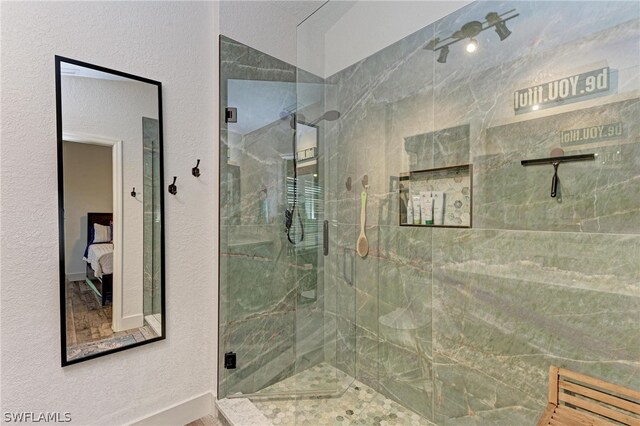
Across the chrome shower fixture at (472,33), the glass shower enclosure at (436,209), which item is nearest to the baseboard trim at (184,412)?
the glass shower enclosure at (436,209)

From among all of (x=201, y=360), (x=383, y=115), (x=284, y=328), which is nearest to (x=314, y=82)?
(x=383, y=115)

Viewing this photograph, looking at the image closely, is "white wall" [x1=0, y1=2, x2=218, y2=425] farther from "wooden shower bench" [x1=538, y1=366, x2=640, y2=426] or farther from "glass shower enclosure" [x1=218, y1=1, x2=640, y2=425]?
"wooden shower bench" [x1=538, y1=366, x2=640, y2=426]

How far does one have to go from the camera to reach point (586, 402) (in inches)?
53.0

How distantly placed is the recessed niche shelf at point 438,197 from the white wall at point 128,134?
5.07ft

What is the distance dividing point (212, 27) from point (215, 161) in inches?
32.5

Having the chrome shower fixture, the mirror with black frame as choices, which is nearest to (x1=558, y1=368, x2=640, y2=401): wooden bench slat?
the chrome shower fixture

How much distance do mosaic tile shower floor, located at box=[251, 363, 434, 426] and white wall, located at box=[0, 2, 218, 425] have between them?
Result: 47 centimetres

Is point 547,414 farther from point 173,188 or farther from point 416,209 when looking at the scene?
point 173,188

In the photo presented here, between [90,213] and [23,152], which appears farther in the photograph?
[90,213]

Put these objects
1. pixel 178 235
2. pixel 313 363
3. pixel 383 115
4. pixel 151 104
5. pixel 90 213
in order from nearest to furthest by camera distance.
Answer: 1. pixel 90 213
2. pixel 151 104
3. pixel 178 235
4. pixel 383 115
5. pixel 313 363

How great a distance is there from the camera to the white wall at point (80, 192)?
1.49 m

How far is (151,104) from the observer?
5.70 ft

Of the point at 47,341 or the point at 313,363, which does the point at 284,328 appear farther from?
the point at 47,341

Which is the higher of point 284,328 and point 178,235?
point 178,235
